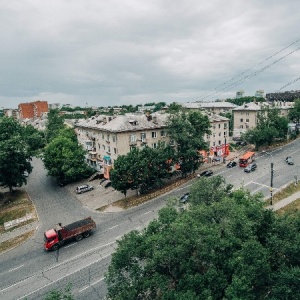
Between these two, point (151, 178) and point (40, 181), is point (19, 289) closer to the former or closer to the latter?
point (151, 178)

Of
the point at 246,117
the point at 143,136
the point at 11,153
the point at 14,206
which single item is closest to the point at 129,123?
the point at 143,136

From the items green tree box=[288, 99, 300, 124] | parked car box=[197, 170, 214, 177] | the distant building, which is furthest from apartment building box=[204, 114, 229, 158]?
the distant building

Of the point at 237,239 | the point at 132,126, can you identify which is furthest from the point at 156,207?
the point at 237,239

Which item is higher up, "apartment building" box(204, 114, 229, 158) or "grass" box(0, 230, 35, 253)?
"apartment building" box(204, 114, 229, 158)

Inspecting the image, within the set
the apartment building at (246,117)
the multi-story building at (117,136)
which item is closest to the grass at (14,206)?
the multi-story building at (117,136)

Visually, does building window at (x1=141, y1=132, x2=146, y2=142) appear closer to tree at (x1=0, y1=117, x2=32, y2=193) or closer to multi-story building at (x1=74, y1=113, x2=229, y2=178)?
multi-story building at (x1=74, y1=113, x2=229, y2=178)

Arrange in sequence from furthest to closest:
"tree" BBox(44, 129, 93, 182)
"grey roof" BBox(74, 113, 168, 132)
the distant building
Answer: the distant building, "tree" BBox(44, 129, 93, 182), "grey roof" BBox(74, 113, 168, 132)

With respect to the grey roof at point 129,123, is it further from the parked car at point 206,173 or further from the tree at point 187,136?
the parked car at point 206,173
